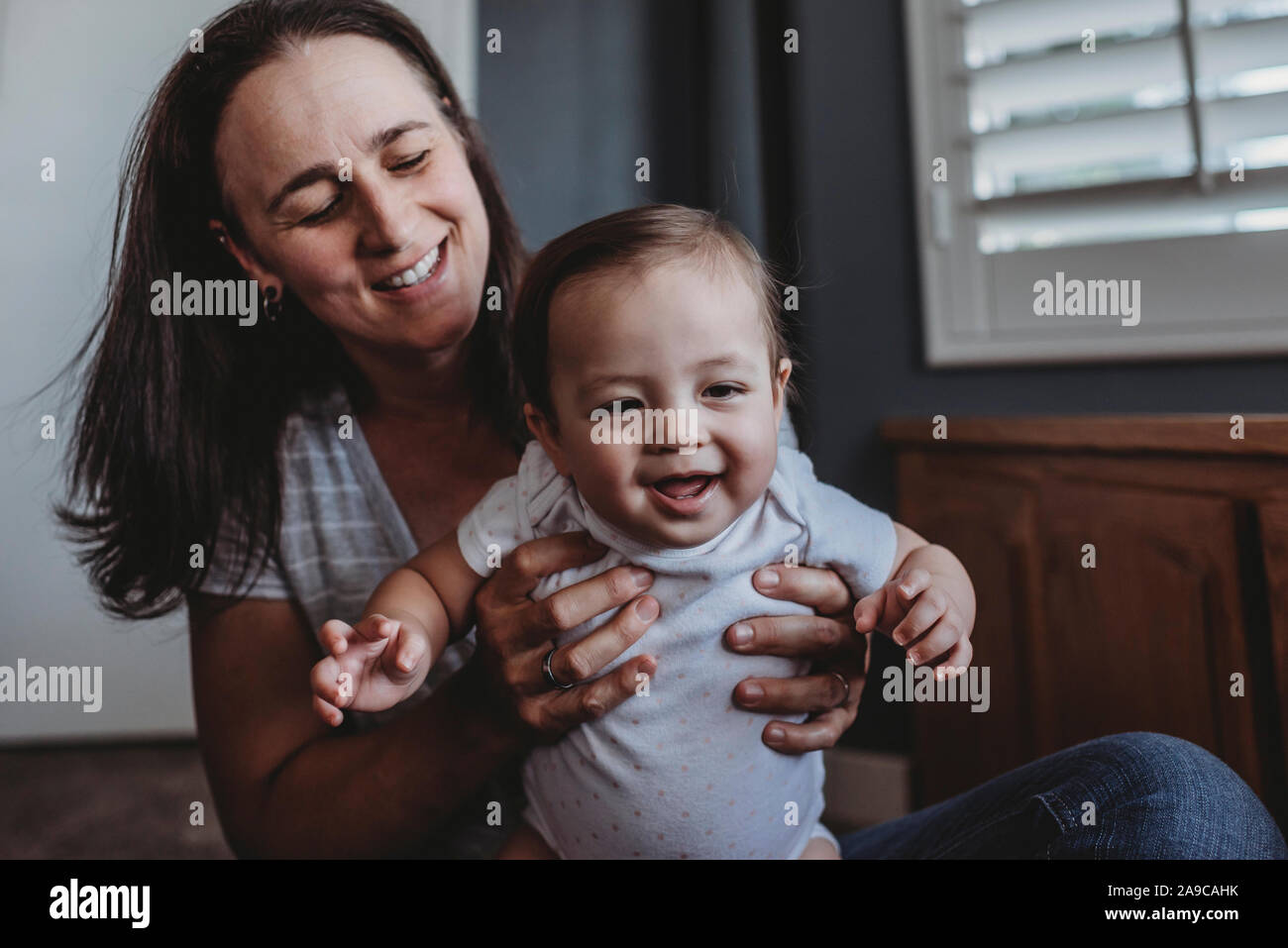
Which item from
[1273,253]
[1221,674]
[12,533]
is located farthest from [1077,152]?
[12,533]

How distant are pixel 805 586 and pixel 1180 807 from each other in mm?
259

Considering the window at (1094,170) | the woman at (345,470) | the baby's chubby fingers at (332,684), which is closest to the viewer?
the baby's chubby fingers at (332,684)

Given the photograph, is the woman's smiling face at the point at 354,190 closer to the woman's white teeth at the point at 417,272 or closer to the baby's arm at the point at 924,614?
the woman's white teeth at the point at 417,272

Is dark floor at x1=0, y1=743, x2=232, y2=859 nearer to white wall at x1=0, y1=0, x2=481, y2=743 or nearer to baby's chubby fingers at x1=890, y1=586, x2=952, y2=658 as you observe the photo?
white wall at x1=0, y1=0, x2=481, y2=743

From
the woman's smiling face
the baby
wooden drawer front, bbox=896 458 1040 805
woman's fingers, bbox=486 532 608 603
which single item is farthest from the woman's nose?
wooden drawer front, bbox=896 458 1040 805

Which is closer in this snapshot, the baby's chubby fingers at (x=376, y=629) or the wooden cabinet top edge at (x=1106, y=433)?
the baby's chubby fingers at (x=376, y=629)

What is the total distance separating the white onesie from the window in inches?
9.6

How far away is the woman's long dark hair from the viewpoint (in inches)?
22.0

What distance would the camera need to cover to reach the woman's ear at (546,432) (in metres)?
0.50

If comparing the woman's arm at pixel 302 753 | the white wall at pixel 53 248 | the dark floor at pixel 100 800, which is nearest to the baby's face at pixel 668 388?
the woman's arm at pixel 302 753

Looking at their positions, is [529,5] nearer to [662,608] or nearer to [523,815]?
[662,608]

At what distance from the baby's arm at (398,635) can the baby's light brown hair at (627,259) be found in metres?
0.12

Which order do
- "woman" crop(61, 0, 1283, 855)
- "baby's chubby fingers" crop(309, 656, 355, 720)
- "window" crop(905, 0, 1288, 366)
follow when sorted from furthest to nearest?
1. "window" crop(905, 0, 1288, 366)
2. "woman" crop(61, 0, 1283, 855)
3. "baby's chubby fingers" crop(309, 656, 355, 720)
